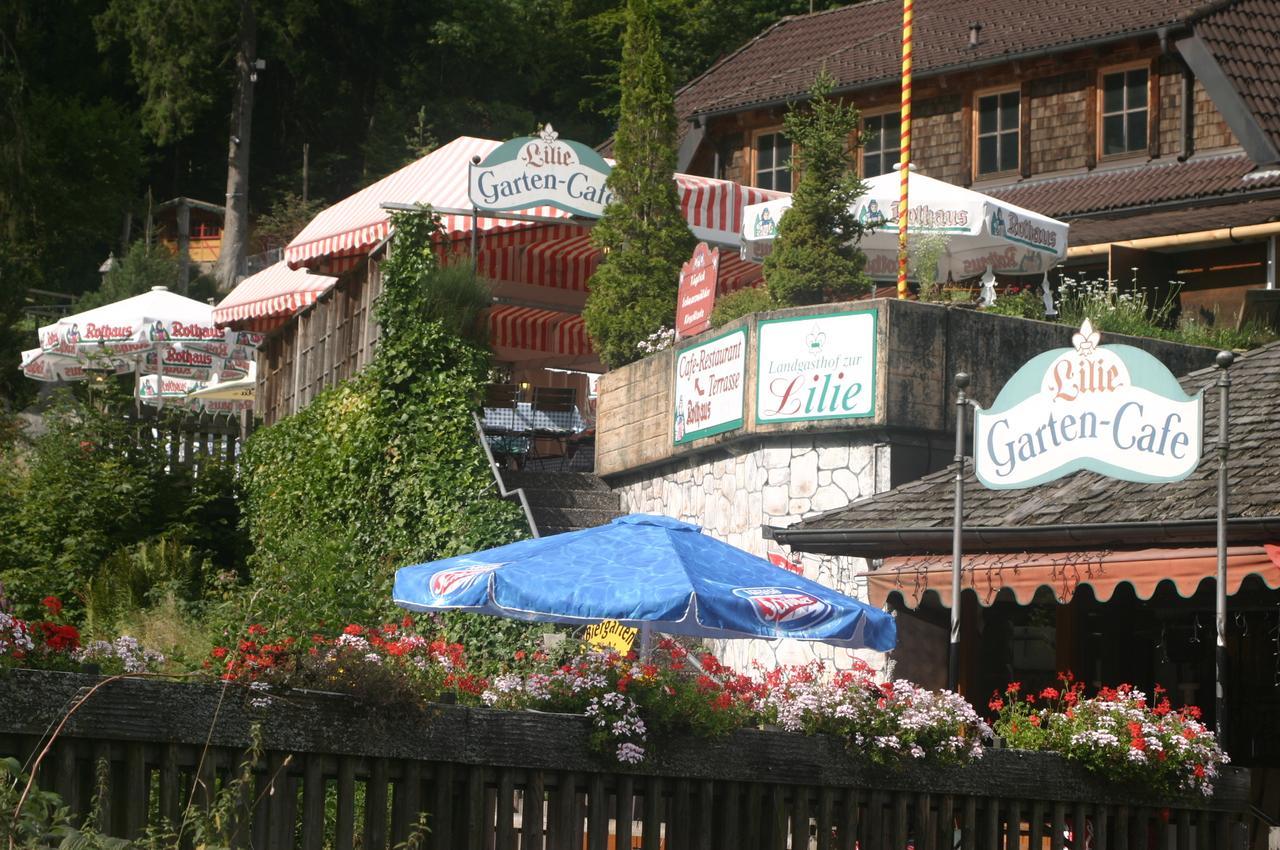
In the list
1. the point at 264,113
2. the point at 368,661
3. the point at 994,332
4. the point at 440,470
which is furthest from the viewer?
the point at 264,113

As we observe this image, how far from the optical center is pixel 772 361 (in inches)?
585

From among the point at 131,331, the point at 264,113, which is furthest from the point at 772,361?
the point at 264,113

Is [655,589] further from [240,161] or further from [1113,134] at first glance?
[240,161]

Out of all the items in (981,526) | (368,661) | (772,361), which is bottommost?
(368,661)

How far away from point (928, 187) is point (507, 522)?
18.5ft

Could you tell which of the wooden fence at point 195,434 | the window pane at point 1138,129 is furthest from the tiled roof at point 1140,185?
the wooden fence at point 195,434

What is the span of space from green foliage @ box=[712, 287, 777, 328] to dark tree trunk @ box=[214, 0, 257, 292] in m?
32.7

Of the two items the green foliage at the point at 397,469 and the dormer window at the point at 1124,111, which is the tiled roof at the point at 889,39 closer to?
the dormer window at the point at 1124,111

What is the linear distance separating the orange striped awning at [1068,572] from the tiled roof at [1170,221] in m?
11.4

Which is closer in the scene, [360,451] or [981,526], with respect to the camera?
[981,526]

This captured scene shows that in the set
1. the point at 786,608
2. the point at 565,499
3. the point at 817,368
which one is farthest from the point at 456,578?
the point at 565,499

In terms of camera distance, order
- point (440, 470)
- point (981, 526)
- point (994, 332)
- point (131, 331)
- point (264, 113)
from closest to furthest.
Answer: point (981, 526)
point (994, 332)
point (440, 470)
point (131, 331)
point (264, 113)

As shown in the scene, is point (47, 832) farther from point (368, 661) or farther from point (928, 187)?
point (928, 187)

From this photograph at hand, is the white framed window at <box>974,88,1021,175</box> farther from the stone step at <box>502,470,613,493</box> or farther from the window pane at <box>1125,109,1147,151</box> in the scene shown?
the stone step at <box>502,470,613,493</box>
